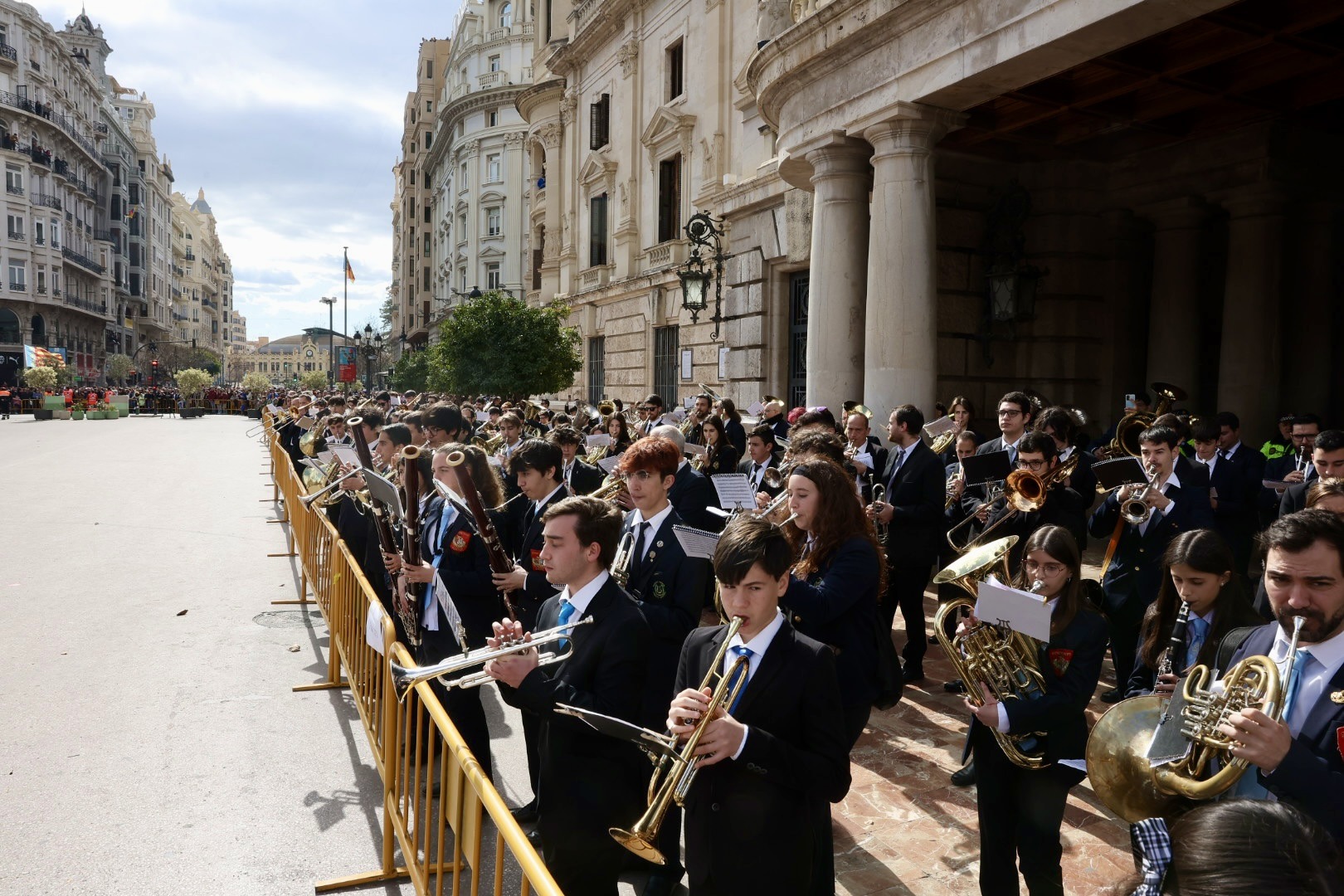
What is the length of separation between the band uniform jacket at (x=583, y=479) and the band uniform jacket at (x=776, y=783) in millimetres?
5756

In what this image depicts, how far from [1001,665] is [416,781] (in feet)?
8.20

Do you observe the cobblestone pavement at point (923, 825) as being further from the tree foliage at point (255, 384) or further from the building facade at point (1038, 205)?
the tree foliage at point (255, 384)

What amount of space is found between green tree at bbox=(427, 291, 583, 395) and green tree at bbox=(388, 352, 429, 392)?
18542mm

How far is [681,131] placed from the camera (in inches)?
914

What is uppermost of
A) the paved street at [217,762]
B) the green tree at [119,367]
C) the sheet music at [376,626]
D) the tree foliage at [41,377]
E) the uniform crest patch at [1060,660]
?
the green tree at [119,367]

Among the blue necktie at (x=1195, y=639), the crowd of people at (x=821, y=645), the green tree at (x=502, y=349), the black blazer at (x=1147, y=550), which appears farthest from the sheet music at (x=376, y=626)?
the green tree at (x=502, y=349)

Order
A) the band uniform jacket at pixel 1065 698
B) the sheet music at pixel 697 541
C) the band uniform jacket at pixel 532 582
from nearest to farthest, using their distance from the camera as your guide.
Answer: the band uniform jacket at pixel 1065 698 < the sheet music at pixel 697 541 < the band uniform jacket at pixel 532 582

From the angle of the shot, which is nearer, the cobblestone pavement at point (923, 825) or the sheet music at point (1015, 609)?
the sheet music at point (1015, 609)

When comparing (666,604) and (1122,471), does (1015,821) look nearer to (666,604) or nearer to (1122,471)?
(666,604)

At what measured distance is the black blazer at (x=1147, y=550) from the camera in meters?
5.54

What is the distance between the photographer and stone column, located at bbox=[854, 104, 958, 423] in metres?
10.4

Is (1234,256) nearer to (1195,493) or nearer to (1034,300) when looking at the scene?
(1034,300)

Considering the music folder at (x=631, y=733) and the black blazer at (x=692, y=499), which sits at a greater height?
the black blazer at (x=692, y=499)

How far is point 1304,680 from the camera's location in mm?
2617
